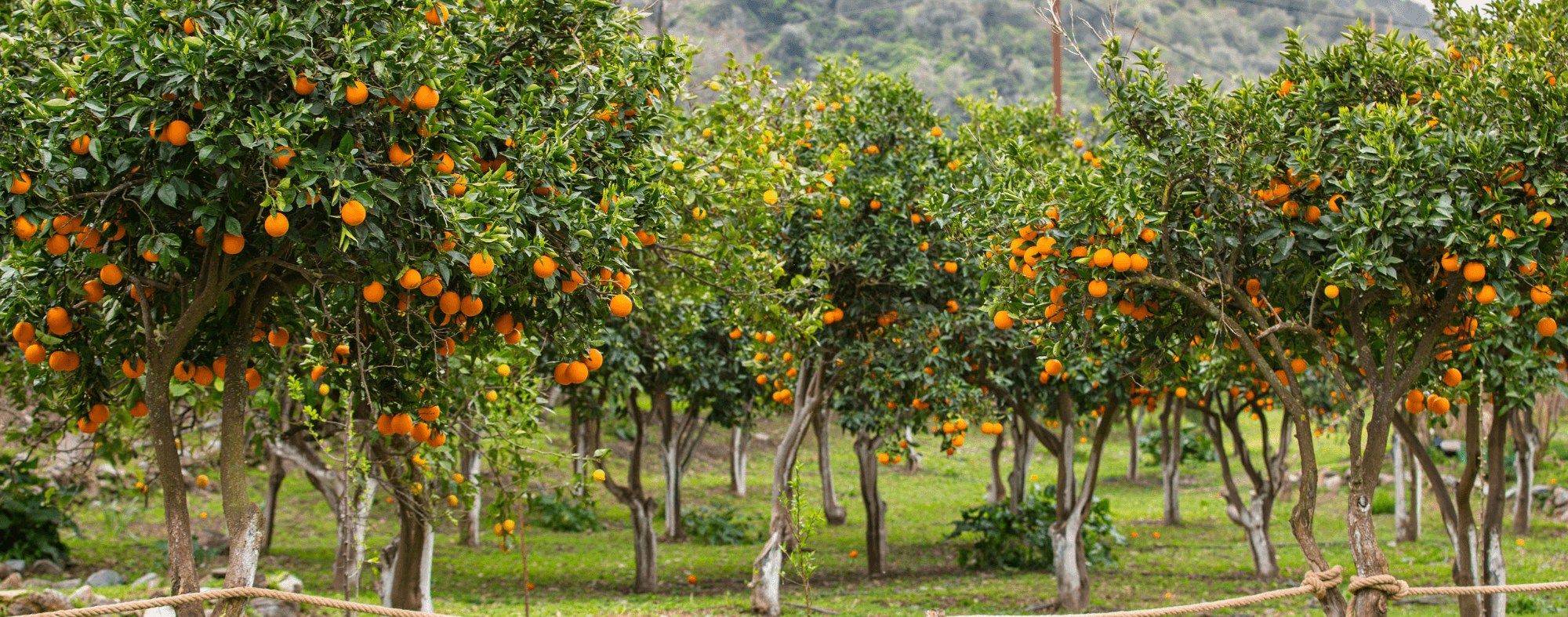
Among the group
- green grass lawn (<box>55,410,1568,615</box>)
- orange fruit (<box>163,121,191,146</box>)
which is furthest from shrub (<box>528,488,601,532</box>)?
orange fruit (<box>163,121,191,146</box>)

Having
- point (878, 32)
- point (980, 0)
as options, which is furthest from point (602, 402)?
A: point (980, 0)

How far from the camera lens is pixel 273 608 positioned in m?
6.63

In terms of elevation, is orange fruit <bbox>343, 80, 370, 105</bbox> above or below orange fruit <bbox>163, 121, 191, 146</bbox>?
above

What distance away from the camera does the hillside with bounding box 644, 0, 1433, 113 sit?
59906mm

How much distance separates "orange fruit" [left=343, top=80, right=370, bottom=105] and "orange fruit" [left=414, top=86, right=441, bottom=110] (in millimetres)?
130

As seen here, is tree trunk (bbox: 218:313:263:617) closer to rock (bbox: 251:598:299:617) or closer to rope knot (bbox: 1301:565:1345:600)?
rope knot (bbox: 1301:565:1345:600)

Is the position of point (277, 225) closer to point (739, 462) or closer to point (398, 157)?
point (398, 157)

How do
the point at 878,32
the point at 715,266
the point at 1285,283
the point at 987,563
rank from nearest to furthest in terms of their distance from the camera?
the point at 1285,283 → the point at 715,266 → the point at 987,563 → the point at 878,32

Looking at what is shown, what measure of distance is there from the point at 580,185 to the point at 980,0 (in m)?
74.5

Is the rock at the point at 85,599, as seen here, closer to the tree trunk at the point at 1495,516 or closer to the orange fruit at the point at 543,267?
the orange fruit at the point at 543,267

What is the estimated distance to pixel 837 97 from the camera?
8500mm

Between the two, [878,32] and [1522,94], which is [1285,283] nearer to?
[1522,94]

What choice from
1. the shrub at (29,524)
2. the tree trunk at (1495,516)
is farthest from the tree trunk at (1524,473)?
the shrub at (29,524)

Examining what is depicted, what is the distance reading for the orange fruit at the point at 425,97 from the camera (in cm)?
271
